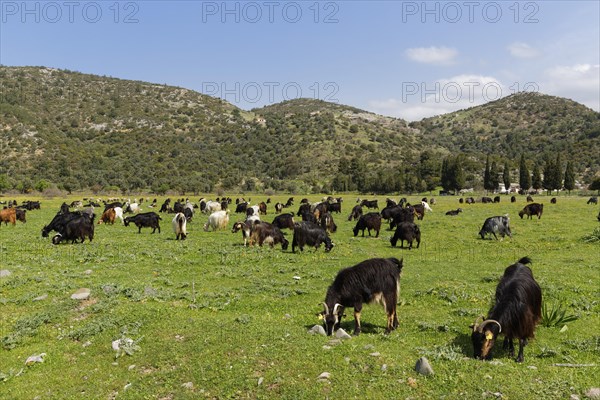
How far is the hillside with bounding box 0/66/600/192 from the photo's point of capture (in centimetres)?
11338

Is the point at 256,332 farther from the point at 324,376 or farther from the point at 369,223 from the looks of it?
the point at 369,223

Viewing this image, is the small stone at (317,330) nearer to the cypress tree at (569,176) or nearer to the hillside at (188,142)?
the hillside at (188,142)

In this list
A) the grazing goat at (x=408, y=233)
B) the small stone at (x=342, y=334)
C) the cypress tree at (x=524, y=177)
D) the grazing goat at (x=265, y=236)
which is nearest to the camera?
the small stone at (x=342, y=334)

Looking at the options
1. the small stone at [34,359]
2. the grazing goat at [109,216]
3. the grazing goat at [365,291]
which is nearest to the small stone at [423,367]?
the grazing goat at [365,291]

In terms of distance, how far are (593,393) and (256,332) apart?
21.0 ft

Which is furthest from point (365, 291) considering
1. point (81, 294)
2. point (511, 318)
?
point (81, 294)

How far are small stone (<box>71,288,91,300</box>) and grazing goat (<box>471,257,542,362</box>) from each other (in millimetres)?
10871

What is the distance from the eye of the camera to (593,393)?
21.1 feet

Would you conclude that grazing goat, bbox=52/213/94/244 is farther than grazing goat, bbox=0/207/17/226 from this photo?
No

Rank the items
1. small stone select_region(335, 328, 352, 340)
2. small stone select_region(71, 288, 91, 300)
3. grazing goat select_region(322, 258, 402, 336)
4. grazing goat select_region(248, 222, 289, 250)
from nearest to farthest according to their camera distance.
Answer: small stone select_region(335, 328, 352, 340) → grazing goat select_region(322, 258, 402, 336) → small stone select_region(71, 288, 91, 300) → grazing goat select_region(248, 222, 289, 250)

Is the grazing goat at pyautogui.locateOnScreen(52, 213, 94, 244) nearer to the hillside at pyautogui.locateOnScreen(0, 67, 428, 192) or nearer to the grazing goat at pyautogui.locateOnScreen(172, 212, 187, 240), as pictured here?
the grazing goat at pyautogui.locateOnScreen(172, 212, 187, 240)

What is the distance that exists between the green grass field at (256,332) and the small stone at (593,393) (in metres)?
0.08

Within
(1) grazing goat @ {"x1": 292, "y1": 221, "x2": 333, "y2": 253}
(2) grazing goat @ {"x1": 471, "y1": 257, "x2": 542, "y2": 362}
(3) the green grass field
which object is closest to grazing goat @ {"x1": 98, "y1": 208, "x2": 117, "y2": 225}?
(3) the green grass field

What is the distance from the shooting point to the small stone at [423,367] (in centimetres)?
715
